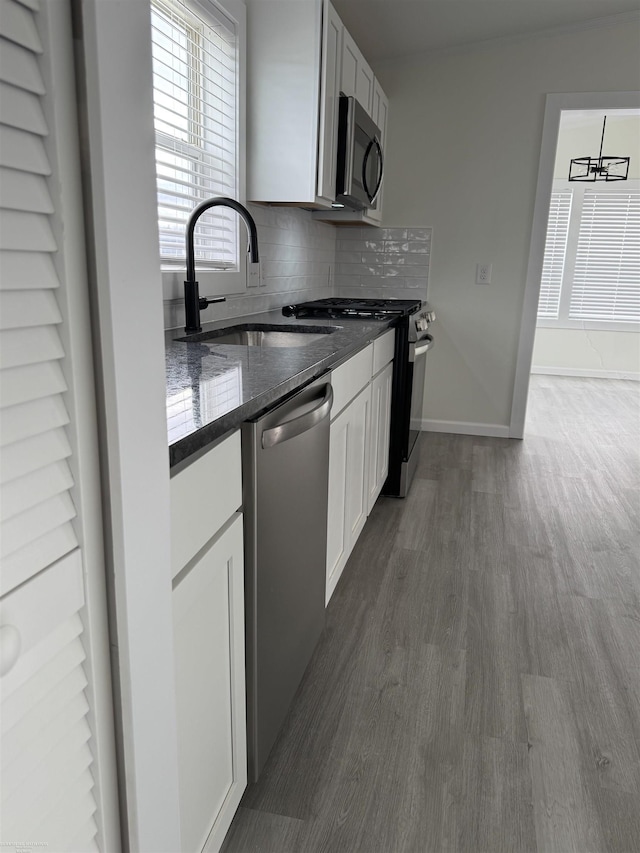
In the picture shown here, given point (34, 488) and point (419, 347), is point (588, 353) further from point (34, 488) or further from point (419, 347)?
point (34, 488)

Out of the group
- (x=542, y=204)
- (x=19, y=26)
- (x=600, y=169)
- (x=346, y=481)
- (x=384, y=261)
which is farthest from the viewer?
(x=600, y=169)

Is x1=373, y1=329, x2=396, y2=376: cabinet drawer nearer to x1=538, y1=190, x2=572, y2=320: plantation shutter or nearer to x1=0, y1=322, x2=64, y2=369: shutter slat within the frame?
x1=0, y1=322, x2=64, y2=369: shutter slat

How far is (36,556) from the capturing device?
0.55 m

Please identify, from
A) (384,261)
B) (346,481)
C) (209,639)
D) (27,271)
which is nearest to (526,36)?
(384,261)

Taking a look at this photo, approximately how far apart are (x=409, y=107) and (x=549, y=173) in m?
0.97

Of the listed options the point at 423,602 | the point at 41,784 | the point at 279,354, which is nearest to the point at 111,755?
the point at 41,784

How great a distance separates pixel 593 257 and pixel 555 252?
0.40 metres

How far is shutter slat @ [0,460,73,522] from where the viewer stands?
0.52 metres

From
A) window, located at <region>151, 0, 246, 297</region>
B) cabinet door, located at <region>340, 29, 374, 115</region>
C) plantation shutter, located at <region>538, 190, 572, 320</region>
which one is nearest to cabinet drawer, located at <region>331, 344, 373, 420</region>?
window, located at <region>151, 0, 246, 297</region>

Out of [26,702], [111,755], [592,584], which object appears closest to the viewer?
[26,702]

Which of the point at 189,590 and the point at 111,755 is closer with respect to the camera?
the point at 111,755

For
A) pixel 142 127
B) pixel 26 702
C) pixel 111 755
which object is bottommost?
pixel 111 755

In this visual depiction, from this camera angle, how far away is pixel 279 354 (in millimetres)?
1601

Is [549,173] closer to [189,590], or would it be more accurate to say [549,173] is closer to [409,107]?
[409,107]
